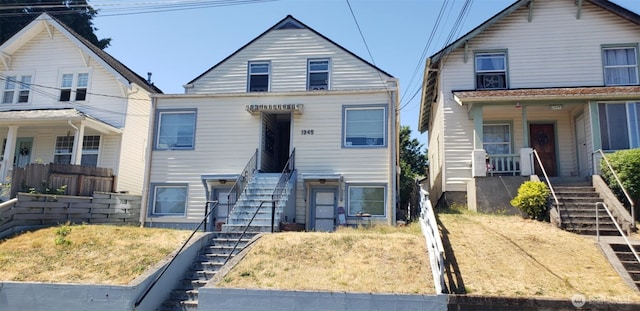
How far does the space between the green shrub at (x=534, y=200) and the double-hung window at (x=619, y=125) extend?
400 centimetres

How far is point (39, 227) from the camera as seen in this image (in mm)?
14266

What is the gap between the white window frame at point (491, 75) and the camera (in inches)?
712

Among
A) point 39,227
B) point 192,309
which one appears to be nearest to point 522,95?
point 192,309

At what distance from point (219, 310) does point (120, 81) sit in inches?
606

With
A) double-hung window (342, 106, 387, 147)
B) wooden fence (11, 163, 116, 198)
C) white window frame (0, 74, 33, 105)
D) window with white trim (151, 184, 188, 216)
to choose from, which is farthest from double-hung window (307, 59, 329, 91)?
white window frame (0, 74, 33, 105)

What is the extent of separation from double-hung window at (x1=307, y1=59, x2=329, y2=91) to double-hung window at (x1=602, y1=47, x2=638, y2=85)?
10916mm

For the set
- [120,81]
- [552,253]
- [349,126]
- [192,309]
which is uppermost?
[120,81]

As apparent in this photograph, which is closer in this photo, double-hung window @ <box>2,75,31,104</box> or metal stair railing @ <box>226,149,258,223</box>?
metal stair railing @ <box>226,149,258,223</box>

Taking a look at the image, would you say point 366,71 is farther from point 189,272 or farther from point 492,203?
point 189,272

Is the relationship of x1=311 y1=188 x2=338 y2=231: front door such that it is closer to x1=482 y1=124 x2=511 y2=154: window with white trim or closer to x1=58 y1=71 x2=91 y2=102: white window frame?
x1=482 y1=124 x2=511 y2=154: window with white trim

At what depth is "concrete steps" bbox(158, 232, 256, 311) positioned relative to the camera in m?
10.4

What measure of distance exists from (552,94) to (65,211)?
57.5 feet

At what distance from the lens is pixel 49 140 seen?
21828mm

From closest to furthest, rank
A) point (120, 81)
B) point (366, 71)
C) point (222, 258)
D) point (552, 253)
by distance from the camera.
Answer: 1. point (552, 253)
2. point (222, 258)
3. point (366, 71)
4. point (120, 81)
